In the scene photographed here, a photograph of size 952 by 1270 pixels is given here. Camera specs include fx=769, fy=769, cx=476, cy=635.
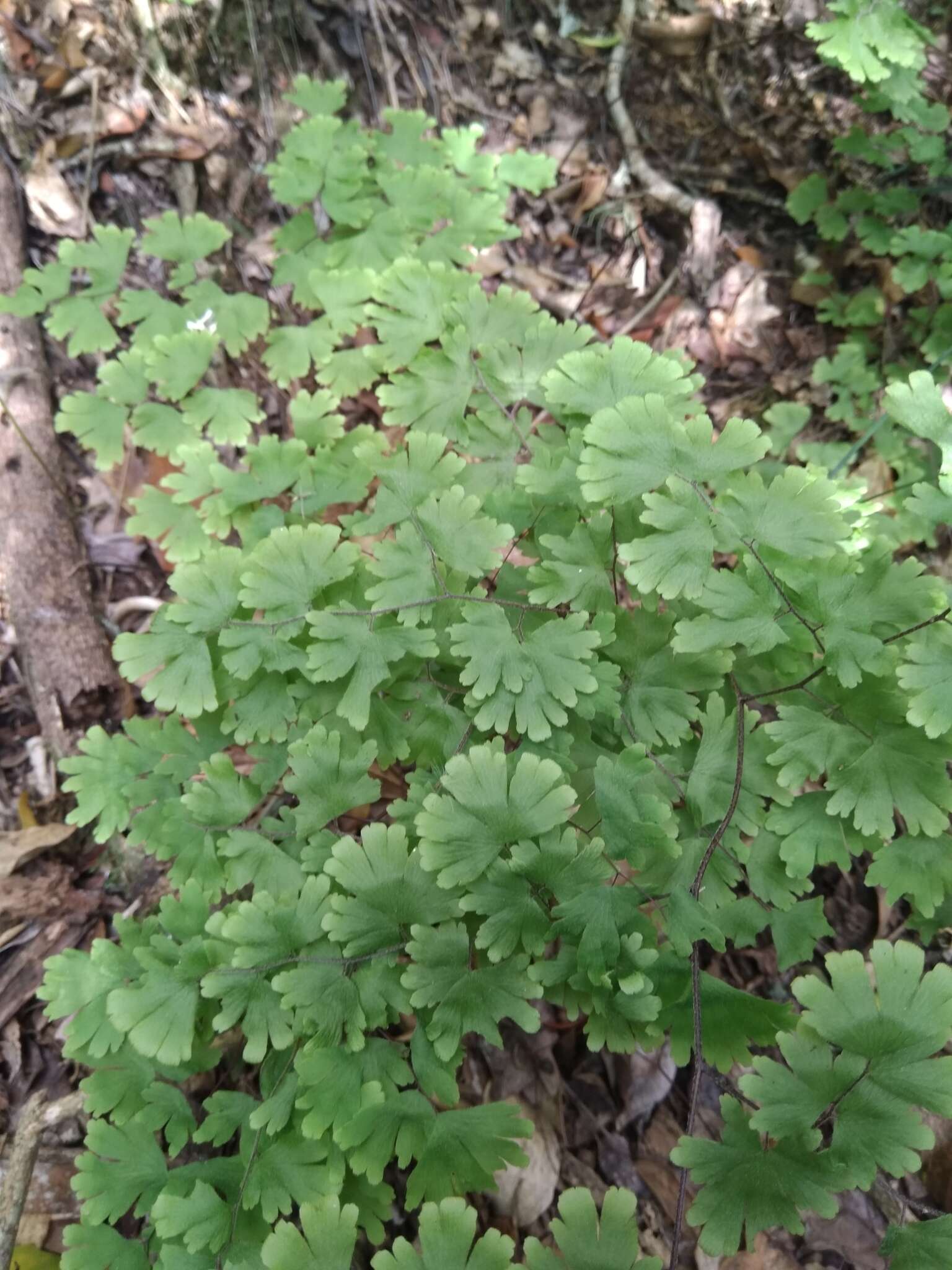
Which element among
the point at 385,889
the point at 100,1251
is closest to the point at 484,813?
the point at 385,889

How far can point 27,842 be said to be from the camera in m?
2.35

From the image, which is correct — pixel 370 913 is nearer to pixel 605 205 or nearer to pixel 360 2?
pixel 605 205

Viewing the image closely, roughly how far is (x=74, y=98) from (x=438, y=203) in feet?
6.12

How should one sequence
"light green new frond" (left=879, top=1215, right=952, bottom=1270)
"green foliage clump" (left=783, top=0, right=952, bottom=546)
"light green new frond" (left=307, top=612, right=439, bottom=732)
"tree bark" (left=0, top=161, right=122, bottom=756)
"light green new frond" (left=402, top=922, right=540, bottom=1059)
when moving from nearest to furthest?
"light green new frond" (left=879, top=1215, right=952, bottom=1270) < "light green new frond" (left=402, top=922, right=540, bottom=1059) < "light green new frond" (left=307, top=612, right=439, bottom=732) < "tree bark" (left=0, top=161, right=122, bottom=756) < "green foliage clump" (left=783, top=0, right=952, bottom=546)

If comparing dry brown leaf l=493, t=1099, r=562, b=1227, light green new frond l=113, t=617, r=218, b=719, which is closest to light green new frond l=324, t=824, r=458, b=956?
light green new frond l=113, t=617, r=218, b=719

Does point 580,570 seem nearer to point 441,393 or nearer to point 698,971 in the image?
point 441,393

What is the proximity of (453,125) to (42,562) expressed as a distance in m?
2.84

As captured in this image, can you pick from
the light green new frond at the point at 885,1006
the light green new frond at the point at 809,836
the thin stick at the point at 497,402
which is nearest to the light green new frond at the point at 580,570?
the thin stick at the point at 497,402

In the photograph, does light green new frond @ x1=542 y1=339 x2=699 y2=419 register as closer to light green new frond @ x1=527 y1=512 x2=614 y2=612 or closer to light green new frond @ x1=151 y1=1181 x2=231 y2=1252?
light green new frond @ x1=527 y1=512 x2=614 y2=612

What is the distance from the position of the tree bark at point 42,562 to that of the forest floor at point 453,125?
8 cm

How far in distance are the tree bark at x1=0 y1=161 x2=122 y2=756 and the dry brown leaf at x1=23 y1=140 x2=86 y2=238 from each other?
0.29m

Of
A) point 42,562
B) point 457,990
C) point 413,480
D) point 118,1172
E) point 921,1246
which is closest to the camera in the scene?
point 921,1246

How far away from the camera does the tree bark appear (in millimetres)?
2533

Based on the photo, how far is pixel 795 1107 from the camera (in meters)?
1.38
